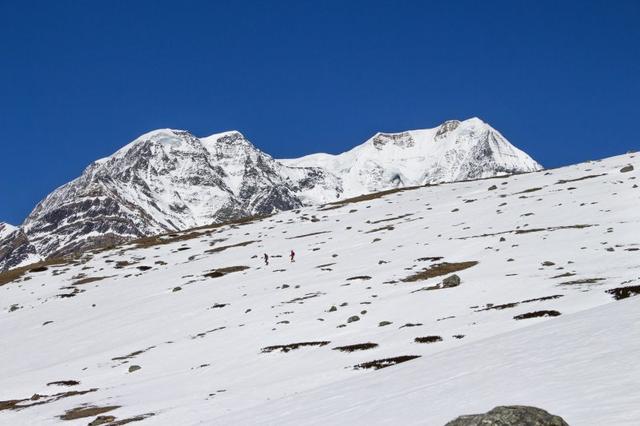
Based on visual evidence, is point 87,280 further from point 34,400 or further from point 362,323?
point 362,323

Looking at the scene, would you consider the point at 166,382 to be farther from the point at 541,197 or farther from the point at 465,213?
the point at 541,197

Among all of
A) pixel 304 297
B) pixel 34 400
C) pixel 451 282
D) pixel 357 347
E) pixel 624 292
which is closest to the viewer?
pixel 624 292

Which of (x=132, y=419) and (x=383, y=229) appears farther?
(x=383, y=229)

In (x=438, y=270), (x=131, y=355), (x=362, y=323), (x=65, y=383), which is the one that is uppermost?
(x=438, y=270)

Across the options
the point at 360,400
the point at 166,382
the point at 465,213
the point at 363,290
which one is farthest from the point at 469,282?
the point at 465,213

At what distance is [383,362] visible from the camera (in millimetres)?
27266

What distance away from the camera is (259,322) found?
46.0 metres

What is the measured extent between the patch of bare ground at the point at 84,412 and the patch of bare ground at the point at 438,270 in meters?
26.7

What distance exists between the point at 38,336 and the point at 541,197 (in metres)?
63.3

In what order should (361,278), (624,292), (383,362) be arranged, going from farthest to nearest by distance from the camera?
(361,278) < (624,292) < (383,362)

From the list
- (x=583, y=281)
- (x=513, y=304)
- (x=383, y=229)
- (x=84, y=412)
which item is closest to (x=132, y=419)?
(x=84, y=412)

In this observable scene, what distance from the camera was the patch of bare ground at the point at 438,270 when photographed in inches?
2027

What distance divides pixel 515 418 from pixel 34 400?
32.3m

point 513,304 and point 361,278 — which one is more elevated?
point 361,278
